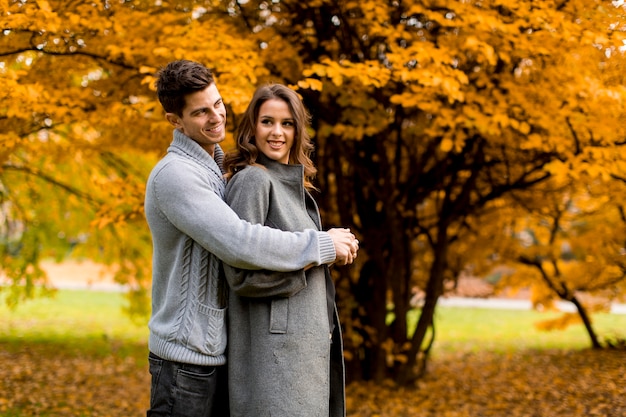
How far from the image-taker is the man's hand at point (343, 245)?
6.91 ft

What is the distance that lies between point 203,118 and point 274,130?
0.24 metres

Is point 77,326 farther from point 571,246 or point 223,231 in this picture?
point 223,231

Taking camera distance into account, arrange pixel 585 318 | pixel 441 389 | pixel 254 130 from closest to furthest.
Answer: pixel 254 130 < pixel 441 389 < pixel 585 318

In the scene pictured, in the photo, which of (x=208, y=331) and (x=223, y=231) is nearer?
(x=223, y=231)

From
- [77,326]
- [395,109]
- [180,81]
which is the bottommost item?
[77,326]

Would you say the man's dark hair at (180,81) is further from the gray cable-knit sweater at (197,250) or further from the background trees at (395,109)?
the background trees at (395,109)

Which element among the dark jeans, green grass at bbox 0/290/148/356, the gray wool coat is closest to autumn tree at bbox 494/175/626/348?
the gray wool coat

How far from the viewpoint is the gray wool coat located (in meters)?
2.04

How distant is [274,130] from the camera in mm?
2223

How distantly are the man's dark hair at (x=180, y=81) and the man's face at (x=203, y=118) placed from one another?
19mm

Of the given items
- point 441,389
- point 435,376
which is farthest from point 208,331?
point 435,376

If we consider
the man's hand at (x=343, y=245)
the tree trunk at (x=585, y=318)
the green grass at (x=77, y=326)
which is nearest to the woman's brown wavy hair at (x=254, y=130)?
the man's hand at (x=343, y=245)

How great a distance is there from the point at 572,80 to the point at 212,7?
2.49 m

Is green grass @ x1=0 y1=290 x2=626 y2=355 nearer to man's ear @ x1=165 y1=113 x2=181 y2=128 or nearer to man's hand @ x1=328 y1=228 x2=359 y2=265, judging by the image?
man's hand @ x1=328 y1=228 x2=359 y2=265
